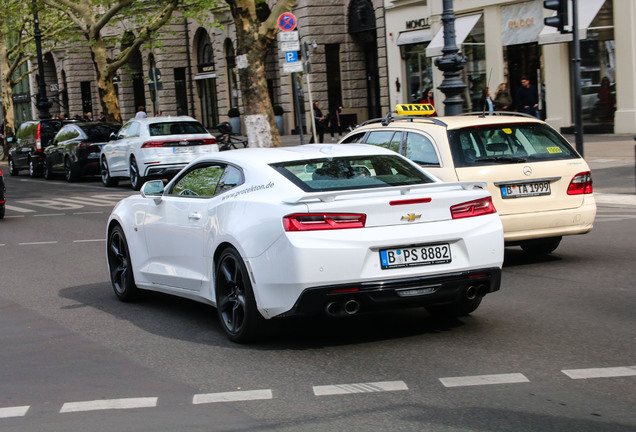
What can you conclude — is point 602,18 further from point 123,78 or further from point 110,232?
point 123,78

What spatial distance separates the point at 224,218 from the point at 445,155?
3.56 metres

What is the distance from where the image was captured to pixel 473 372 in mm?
6156

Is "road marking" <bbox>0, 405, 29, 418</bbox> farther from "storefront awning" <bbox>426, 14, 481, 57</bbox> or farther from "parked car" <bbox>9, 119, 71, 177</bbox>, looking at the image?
"storefront awning" <bbox>426, 14, 481, 57</bbox>

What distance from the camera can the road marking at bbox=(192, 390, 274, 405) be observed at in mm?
5770

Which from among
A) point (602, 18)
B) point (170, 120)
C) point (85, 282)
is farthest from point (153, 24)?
point (85, 282)

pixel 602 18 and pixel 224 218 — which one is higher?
pixel 602 18

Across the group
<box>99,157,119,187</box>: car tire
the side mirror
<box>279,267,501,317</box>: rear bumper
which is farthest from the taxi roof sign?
<box>99,157,119,187</box>: car tire

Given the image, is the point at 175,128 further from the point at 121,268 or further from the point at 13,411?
the point at 13,411

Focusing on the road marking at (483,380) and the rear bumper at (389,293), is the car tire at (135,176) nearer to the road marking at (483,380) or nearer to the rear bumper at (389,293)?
the rear bumper at (389,293)

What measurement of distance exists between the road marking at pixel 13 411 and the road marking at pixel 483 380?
230 cm

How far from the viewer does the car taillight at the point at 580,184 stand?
1044cm

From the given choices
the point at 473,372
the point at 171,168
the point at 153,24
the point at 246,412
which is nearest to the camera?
the point at 246,412

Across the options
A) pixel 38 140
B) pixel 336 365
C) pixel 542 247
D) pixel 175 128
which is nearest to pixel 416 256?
pixel 336 365

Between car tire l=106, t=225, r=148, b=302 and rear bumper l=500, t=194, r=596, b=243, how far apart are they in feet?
11.6
